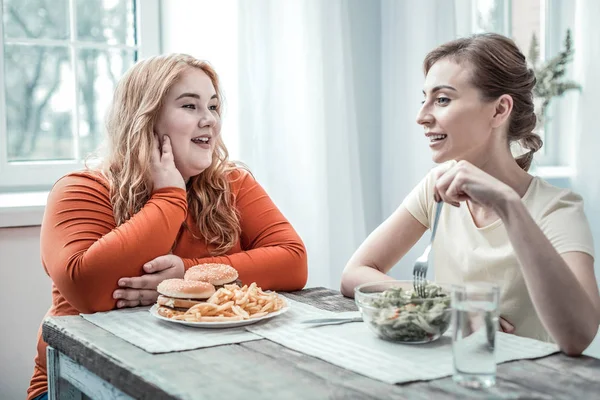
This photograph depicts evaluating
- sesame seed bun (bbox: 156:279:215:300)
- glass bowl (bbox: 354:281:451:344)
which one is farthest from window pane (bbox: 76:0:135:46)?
glass bowl (bbox: 354:281:451:344)

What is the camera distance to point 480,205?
1541mm

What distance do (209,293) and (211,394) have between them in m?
0.49

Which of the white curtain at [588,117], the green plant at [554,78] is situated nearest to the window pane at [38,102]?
the green plant at [554,78]

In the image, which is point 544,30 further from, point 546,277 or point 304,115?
point 546,277

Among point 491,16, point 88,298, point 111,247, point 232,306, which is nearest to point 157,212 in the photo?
point 111,247

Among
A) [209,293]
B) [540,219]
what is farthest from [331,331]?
[540,219]

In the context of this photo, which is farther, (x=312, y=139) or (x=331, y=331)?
(x=312, y=139)

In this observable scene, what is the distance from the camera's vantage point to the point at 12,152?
282cm

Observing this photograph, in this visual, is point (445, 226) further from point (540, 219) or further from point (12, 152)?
point (12, 152)

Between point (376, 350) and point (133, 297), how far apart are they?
2.13 feet

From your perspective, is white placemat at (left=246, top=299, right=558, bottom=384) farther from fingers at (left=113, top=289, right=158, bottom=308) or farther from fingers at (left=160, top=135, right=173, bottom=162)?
fingers at (left=160, top=135, right=173, bottom=162)

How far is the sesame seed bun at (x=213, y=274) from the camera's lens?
62.6 inches

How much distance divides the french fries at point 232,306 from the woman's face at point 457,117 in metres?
0.56

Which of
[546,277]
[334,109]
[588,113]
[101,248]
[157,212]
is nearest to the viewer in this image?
[546,277]
